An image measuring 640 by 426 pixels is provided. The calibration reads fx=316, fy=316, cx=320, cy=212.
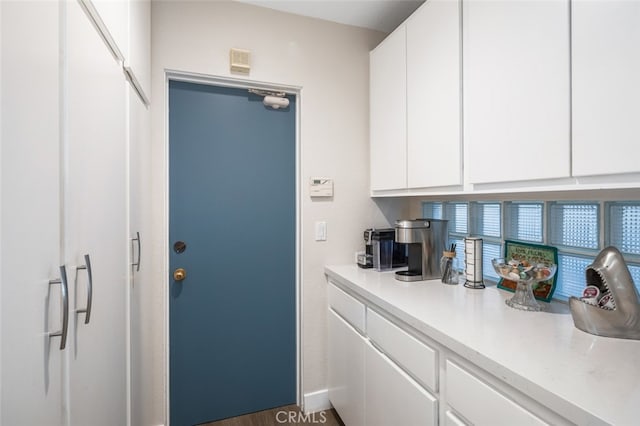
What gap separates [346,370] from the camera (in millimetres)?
1803

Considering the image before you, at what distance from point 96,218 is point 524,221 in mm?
1775

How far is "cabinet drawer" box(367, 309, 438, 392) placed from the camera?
42.9 inches

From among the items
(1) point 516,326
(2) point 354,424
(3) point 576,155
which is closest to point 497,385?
(1) point 516,326

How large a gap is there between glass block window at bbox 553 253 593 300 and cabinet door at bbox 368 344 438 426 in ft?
2.54

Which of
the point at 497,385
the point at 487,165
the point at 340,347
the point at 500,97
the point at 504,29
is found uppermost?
the point at 504,29

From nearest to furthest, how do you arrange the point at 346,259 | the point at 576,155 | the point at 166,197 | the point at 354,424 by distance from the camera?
the point at 576,155 → the point at 354,424 → the point at 166,197 → the point at 346,259

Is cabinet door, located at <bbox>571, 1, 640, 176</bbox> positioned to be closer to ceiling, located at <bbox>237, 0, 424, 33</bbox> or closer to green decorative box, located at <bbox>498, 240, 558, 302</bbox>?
green decorative box, located at <bbox>498, 240, 558, 302</bbox>

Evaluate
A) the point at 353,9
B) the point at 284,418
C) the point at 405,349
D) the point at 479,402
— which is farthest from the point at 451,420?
the point at 353,9

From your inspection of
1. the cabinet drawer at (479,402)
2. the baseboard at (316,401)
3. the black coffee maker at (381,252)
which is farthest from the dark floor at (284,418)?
the cabinet drawer at (479,402)

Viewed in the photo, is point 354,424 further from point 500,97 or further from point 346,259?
point 500,97

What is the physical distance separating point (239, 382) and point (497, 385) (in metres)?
1.65

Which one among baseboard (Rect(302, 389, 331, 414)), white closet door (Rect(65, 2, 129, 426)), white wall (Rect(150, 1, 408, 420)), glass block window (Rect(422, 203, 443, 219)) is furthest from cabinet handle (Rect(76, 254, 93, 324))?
glass block window (Rect(422, 203, 443, 219))

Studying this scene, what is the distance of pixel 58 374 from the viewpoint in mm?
708

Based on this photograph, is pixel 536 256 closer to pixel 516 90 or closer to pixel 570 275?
pixel 570 275
